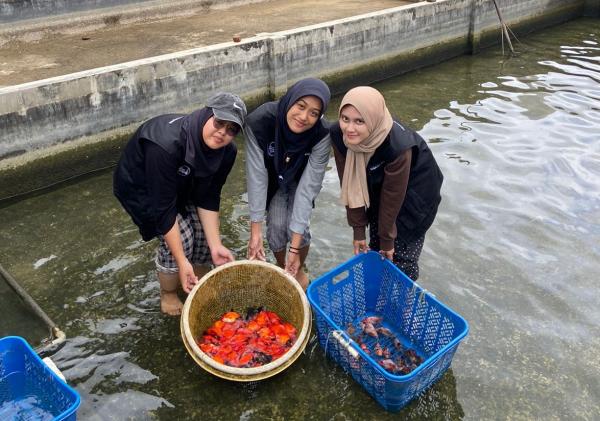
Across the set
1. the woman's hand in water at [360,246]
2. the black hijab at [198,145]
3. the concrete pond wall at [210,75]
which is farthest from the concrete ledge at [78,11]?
the woman's hand in water at [360,246]

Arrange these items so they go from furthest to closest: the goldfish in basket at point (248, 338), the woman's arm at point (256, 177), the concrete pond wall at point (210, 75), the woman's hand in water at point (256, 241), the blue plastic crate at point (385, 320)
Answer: the concrete pond wall at point (210, 75), the woman's hand in water at point (256, 241), the woman's arm at point (256, 177), the goldfish in basket at point (248, 338), the blue plastic crate at point (385, 320)

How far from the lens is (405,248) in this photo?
3.65 meters

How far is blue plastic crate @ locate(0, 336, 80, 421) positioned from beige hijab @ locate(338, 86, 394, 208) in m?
2.02

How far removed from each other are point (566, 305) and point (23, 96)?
213 inches

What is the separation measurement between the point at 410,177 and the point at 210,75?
4.18m

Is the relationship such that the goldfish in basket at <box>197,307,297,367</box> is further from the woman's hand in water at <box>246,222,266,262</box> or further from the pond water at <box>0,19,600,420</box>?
the woman's hand in water at <box>246,222,266,262</box>

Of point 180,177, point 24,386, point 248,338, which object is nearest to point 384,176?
point 180,177

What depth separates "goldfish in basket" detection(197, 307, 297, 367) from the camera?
3.30 m

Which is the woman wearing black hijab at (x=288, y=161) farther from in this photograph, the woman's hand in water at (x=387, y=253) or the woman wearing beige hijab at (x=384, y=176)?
the woman's hand in water at (x=387, y=253)

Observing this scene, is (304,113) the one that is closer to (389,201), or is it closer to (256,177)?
(256,177)

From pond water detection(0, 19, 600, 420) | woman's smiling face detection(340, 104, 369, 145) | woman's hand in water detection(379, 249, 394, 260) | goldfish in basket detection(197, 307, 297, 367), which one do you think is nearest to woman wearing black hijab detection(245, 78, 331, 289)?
woman's smiling face detection(340, 104, 369, 145)

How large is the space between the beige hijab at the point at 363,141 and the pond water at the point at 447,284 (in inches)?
43.6

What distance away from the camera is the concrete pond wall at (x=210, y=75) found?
549 cm

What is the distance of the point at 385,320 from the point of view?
3842 millimetres
